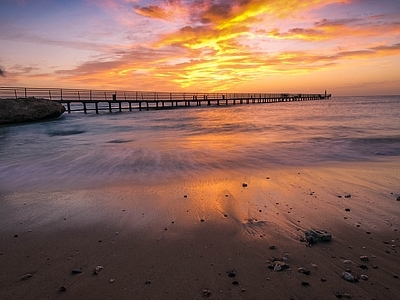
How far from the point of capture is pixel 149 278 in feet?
7.97

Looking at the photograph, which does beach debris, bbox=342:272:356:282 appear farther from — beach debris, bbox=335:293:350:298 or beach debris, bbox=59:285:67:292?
beach debris, bbox=59:285:67:292

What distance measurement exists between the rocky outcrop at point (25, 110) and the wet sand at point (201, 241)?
19.2 m

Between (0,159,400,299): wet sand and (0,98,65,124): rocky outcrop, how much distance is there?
756 inches

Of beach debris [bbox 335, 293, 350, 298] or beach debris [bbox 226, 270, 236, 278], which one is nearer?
beach debris [bbox 335, 293, 350, 298]

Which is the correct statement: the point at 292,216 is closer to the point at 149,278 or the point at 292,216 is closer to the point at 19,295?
the point at 149,278

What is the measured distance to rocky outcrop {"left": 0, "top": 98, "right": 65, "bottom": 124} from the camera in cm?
2072

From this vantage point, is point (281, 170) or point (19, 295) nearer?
point (19, 295)

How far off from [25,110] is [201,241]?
76.8 ft

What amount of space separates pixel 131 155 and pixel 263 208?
5657mm

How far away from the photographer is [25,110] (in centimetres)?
2184

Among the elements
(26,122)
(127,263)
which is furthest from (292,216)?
(26,122)

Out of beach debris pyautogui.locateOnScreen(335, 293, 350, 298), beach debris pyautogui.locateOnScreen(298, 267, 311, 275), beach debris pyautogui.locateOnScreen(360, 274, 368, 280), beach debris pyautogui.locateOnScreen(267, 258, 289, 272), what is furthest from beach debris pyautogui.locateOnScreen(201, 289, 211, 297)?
beach debris pyautogui.locateOnScreen(360, 274, 368, 280)

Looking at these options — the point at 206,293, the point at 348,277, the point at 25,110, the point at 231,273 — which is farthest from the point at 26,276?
the point at 25,110

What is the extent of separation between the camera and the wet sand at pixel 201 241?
230cm
